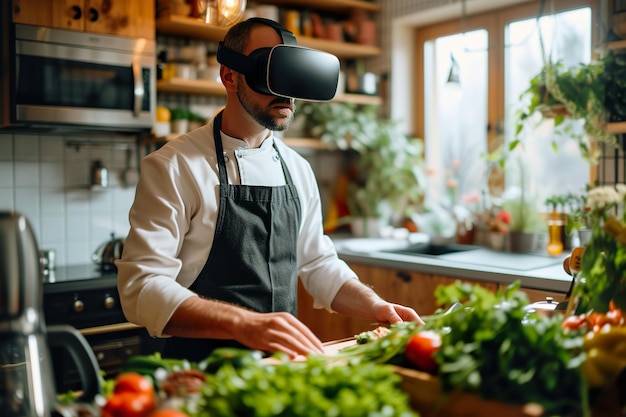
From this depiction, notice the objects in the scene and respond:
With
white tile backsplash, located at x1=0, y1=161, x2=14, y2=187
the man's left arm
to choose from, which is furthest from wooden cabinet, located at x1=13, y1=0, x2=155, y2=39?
the man's left arm

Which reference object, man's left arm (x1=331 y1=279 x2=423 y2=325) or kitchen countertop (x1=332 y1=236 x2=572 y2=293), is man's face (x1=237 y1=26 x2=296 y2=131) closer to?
man's left arm (x1=331 y1=279 x2=423 y2=325)

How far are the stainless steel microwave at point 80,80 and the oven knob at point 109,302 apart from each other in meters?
0.76

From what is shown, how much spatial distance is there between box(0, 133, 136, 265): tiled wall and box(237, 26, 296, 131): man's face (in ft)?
5.44

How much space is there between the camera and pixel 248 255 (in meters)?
1.86

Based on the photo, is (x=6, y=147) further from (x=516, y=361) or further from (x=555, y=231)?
(x=516, y=361)

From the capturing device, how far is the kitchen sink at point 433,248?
3436mm

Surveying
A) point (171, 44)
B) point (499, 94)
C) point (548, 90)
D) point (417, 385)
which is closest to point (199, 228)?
point (417, 385)

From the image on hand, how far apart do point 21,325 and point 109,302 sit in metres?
1.91

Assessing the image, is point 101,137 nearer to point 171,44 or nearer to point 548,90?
point 171,44

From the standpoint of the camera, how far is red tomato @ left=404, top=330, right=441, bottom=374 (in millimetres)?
1122

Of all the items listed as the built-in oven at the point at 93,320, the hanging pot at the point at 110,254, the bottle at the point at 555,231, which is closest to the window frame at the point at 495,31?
the bottle at the point at 555,231

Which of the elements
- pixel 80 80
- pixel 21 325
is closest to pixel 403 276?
pixel 80 80

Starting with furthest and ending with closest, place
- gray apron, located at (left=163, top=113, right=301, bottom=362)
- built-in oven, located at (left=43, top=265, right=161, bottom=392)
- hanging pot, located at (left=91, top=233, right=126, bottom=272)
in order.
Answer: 1. hanging pot, located at (left=91, top=233, right=126, bottom=272)
2. built-in oven, located at (left=43, top=265, right=161, bottom=392)
3. gray apron, located at (left=163, top=113, right=301, bottom=362)

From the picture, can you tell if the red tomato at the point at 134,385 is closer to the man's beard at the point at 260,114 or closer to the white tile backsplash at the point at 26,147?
the man's beard at the point at 260,114
